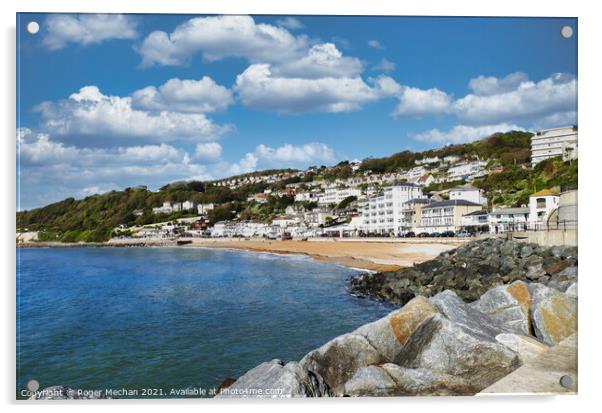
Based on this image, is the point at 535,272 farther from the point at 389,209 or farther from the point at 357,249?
Result: the point at 357,249

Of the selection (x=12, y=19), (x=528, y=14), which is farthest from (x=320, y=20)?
(x=12, y=19)

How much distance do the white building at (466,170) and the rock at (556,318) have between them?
1.73 meters

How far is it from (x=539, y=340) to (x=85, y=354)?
4262mm

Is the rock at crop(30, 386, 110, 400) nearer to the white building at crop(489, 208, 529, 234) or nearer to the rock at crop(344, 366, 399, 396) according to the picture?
the rock at crop(344, 366, 399, 396)

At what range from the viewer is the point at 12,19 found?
4250mm

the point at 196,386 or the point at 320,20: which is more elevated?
the point at 320,20

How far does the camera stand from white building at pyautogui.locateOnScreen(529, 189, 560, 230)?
5.01 metres

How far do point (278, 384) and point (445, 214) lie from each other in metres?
3.12

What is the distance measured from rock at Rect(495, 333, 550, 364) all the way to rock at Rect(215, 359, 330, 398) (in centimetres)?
158

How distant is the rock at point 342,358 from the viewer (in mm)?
4375

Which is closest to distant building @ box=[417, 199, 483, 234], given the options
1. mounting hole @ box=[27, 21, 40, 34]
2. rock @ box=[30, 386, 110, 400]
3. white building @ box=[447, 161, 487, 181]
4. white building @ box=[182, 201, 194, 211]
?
white building @ box=[447, 161, 487, 181]

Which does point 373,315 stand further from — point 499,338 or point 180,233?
point 180,233

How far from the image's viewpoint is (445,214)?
6008 mm

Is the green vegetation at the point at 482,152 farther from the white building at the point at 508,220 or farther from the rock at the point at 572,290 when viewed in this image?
the rock at the point at 572,290
